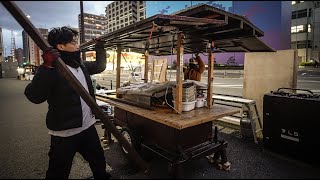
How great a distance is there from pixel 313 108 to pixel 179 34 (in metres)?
3.31

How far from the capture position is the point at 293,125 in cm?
478

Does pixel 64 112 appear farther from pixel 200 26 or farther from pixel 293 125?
pixel 293 125

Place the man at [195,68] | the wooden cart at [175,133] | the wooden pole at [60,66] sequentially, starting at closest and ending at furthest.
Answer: the wooden pole at [60,66]
the wooden cart at [175,133]
the man at [195,68]

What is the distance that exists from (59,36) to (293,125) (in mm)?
5100

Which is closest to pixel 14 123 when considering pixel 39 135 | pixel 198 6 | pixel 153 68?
pixel 39 135

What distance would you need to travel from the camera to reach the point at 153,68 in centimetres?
→ 1017

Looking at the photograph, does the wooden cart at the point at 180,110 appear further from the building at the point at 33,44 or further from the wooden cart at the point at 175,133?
the building at the point at 33,44

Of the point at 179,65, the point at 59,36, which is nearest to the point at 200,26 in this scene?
the point at 179,65

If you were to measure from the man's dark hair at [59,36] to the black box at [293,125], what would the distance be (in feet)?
15.5

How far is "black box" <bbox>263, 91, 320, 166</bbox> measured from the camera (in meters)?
4.46

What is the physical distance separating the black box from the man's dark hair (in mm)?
4721

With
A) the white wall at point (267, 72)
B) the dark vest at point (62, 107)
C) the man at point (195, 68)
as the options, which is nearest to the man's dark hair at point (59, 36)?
the dark vest at point (62, 107)

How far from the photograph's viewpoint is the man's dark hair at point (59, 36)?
281cm

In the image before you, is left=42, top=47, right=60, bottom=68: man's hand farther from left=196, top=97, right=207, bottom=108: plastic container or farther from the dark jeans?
left=196, top=97, right=207, bottom=108: plastic container
